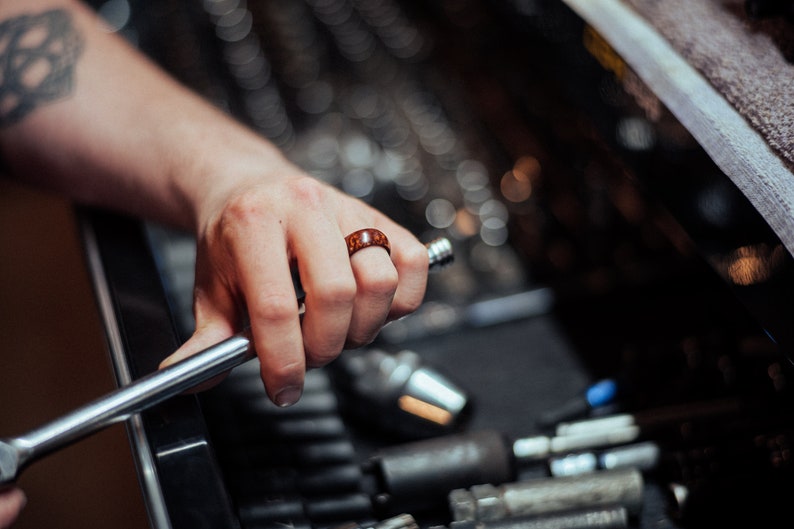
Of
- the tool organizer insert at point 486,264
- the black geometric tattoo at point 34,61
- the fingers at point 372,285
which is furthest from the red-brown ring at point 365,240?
the black geometric tattoo at point 34,61

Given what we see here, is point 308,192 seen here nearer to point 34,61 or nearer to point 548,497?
point 548,497

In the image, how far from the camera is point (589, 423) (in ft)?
1.89

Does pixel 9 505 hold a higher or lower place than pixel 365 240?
lower

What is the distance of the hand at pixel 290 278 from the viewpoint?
45cm

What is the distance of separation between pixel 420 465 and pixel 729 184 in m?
0.29

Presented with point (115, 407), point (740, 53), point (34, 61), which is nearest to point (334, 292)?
point (115, 407)

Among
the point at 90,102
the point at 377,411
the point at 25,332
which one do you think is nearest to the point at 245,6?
the point at 90,102

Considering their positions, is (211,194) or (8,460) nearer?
(8,460)

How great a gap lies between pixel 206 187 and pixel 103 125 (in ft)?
0.56

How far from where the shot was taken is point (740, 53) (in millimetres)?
510

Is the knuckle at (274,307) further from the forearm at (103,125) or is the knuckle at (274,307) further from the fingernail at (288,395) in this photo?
the forearm at (103,125)

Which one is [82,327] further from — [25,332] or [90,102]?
[90,102]

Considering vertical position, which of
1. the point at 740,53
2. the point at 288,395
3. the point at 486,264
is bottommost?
the point at 486,264

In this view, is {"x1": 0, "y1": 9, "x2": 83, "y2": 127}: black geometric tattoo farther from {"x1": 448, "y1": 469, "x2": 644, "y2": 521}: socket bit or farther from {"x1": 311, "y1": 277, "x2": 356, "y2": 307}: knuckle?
{"x1": 448, "y1": 469, "x2": 644, "y2": 521}: socket bit
